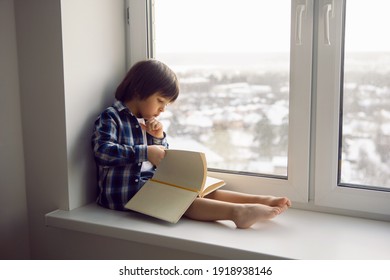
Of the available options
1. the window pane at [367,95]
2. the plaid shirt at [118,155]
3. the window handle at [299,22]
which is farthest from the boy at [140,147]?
the window handle at [299,22]

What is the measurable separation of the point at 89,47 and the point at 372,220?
0.95 m

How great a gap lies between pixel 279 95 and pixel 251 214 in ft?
1.23

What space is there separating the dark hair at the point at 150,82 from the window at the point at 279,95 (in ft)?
0.42

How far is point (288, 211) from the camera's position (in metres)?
1.35

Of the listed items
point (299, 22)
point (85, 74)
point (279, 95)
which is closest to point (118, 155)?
point (85, 74)

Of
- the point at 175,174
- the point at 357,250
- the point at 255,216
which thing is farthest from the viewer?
the point at 175,174

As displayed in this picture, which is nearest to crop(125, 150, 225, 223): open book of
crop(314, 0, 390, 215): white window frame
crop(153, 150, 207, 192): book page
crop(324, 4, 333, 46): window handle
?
crop(153, 150, 207, 192): book page

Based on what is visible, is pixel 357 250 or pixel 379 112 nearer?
pixel 357 250

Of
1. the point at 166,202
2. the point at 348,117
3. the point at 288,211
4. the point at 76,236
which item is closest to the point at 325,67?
the point at 348,117

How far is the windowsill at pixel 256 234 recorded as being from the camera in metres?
1.05

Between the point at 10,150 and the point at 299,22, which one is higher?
the point at 299,22

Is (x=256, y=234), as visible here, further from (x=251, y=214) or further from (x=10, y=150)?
(x=10, y=150)

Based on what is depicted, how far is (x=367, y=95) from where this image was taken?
4.06 feet

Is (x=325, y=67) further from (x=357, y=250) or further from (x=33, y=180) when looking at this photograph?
(x=33, y=180)
